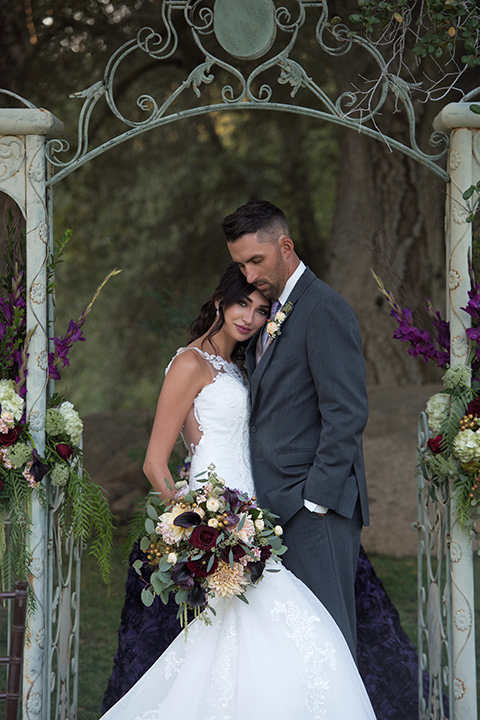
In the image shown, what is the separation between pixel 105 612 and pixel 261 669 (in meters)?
4.30

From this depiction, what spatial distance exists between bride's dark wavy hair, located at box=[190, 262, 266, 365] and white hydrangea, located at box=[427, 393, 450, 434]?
0.92 m

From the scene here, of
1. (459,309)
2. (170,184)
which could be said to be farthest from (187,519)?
(170,184)

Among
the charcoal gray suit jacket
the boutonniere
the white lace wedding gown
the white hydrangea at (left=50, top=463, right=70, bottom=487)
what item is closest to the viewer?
the white lace wedding gown

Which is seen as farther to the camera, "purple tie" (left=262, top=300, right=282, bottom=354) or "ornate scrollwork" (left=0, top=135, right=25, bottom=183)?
"ornate scrollwork" (left=0, top=135, right=25, bottom=183)

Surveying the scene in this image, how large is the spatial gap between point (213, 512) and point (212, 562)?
174 mm

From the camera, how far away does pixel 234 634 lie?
2.94 meters

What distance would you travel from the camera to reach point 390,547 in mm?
7484

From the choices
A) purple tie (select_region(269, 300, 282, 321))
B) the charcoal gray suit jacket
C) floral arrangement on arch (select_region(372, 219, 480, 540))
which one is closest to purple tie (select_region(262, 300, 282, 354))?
purple tie (select_region(269, 300, 282, 321))

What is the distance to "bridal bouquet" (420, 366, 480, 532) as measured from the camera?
3.48 m

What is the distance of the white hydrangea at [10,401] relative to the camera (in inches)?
137

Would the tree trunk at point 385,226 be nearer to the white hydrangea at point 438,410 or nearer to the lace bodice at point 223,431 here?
the white hydrangea at point 438,410

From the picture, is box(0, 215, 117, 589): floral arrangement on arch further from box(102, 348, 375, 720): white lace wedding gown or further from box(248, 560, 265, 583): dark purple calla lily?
box(248, 560, 265, 583): dark purple calla lily

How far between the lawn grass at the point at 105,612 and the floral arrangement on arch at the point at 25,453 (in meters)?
1.56

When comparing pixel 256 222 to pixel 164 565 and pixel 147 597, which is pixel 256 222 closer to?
pixel 164 565
